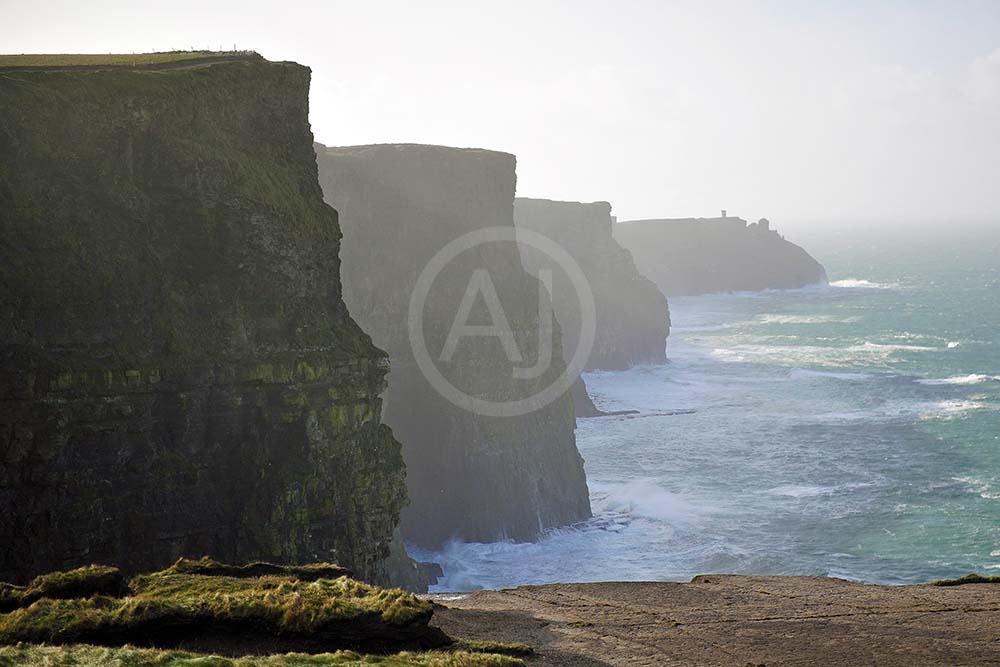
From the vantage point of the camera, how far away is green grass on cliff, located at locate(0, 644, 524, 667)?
19578 millimetres

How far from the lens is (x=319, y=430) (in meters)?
32.5

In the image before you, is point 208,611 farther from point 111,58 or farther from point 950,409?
point 950,409

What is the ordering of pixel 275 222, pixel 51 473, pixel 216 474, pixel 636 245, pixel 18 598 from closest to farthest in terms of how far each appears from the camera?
pixel 18 598, pixel 51 473, pixel 216 474, pixel 275 222, pixel 636 245

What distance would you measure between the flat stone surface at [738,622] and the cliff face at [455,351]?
23.5m

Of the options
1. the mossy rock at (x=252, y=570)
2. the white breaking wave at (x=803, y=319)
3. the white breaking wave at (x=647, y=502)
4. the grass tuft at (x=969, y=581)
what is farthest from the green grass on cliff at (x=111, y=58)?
the white breaking wave at (x=803, y=319)

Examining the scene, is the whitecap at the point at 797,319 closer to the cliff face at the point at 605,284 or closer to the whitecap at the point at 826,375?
the cliff face at the point at 605,284

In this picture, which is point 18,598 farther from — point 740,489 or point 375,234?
point 740,489

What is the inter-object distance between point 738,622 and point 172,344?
53.2ft

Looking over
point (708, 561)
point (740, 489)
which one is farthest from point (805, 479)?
point (708, 561)

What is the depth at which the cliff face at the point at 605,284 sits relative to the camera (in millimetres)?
107500

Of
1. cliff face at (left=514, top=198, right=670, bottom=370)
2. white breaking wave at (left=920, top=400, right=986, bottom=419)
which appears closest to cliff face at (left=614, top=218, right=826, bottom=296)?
cliff face at (left=514, top=198, right=670, bottom=370)

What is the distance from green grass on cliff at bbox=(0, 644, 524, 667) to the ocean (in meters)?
28.6

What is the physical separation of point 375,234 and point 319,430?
2980 centimetres

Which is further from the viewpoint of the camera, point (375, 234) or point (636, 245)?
point (636, 245)
